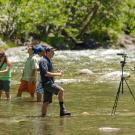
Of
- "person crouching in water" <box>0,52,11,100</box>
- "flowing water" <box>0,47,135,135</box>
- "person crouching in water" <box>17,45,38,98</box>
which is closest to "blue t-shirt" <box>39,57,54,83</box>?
"flowing water" <box>0,47,135,135</box>

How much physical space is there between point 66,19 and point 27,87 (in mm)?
42000

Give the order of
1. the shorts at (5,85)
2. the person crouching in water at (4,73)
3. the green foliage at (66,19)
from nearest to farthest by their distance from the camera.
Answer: the person crouching in water at (4,73) < the shorts at (5,85) < the green foliage at (66,19)

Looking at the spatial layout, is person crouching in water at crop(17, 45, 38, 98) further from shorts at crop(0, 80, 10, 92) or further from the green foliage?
the green foliage

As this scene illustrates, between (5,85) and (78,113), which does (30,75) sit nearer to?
(5,85)

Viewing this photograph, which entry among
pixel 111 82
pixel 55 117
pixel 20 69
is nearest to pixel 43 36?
pixel 20 69

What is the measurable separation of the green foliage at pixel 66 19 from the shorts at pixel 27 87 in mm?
34731

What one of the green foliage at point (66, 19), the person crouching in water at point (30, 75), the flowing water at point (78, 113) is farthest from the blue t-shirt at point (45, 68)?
the green foliage at point (66, 19)

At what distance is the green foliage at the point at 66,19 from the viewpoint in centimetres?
5406

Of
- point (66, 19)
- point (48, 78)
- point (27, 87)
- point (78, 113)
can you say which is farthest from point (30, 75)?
A: point (66, 19)

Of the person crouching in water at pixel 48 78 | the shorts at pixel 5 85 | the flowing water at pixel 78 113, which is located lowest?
the flowing water at pixel 78 113

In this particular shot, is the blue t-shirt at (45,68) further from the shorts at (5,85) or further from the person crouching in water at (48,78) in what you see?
the shorts at (5,85)

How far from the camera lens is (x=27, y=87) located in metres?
18.0

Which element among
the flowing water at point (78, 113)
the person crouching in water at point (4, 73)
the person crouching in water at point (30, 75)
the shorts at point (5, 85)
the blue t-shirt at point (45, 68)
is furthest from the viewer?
the person crouching in water at point (30, 75)

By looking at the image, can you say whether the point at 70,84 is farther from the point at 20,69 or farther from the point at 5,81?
the point at 20,69
